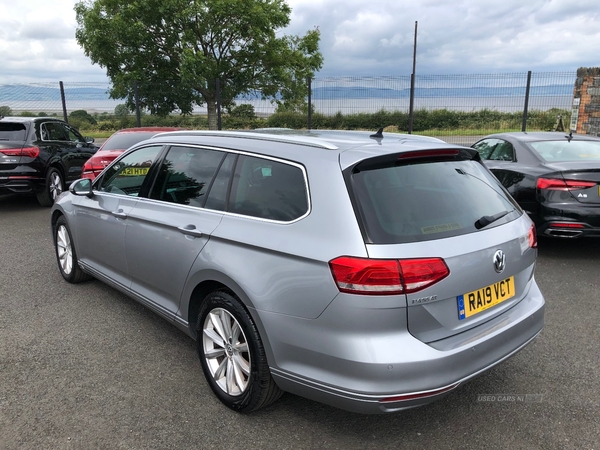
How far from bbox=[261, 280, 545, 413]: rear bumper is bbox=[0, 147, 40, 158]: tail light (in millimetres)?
8285

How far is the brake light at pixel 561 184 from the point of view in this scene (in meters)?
5.46

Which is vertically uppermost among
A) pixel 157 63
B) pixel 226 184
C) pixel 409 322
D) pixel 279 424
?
pixel 157 63

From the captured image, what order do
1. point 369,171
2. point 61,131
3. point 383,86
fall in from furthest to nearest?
point 383,86 < point 61,131 < point 369,171

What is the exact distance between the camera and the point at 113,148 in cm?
844

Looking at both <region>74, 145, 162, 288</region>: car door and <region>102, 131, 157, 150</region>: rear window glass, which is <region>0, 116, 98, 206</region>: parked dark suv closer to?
<region>102, 131, 157, 150</region>: rear window glass

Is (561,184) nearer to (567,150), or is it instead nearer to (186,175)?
(567,150)

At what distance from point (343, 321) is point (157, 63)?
86.5ft

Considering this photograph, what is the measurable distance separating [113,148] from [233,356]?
652 cm

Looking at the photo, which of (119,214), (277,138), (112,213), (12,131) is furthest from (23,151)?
(277,138)

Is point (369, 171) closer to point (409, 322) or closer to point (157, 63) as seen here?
point (409, 322)

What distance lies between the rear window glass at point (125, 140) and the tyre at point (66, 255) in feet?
11.3

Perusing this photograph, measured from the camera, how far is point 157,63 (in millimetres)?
25922

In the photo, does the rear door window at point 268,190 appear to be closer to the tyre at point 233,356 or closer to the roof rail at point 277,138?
the roof rail at point 277,138

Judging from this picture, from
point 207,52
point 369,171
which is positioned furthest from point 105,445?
point 207,52
